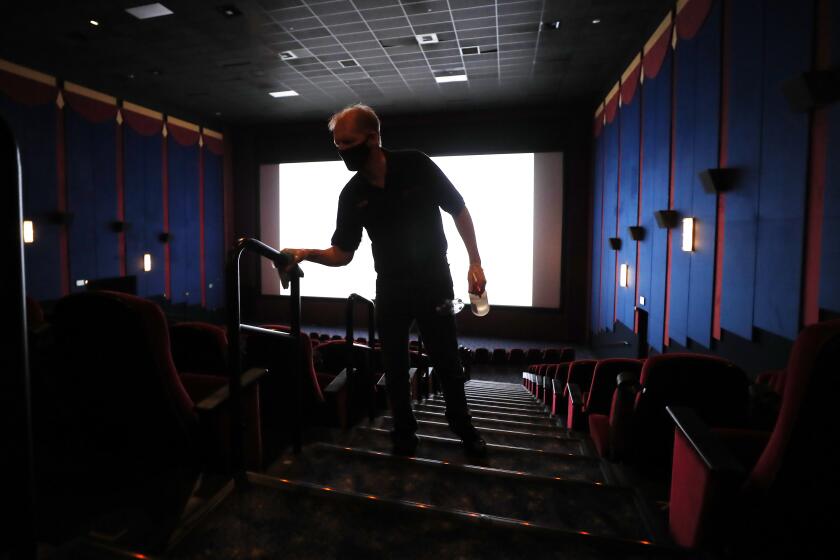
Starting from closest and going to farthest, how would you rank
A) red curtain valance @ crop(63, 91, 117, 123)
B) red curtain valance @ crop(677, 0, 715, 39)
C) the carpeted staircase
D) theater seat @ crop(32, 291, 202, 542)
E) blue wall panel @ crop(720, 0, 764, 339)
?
1. the carpeted staircase
2. theater seat @ crop(32, 291, 202, 542)
3. blue wall panel @ crop(720, 0, 764, 339)
4. red curtain valance @ crop(677, 0, 715, 39)
5. red curtain valance @ crop(63, 91, 117, 123)

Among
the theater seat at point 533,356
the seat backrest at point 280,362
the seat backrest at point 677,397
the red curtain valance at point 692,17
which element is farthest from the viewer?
the theater seat at point 533,356

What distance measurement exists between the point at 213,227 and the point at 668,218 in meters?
8.83

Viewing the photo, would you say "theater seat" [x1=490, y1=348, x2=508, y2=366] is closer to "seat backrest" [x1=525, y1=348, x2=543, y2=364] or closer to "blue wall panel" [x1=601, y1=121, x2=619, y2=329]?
"seat backrest" [x1=525, y1=348, x2=543, y2=364]

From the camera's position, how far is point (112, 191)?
752cm

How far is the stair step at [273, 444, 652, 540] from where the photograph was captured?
1.25 m

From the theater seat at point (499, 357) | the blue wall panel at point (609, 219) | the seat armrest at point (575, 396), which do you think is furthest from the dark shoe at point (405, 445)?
the theater seat at point (499, 357)

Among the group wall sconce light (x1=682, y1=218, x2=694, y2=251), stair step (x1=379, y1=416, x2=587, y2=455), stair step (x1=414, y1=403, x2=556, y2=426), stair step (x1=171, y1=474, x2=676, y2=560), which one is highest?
wall sconce light (x1=682, y1=218, x2=694, y2=251)

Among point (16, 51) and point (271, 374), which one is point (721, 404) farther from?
point (16, 51)

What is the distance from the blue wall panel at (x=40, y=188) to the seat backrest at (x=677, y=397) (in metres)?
7.56

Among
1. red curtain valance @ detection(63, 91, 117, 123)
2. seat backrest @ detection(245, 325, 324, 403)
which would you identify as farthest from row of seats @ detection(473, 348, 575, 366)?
red curtain valance @ detection(63, 91, 117, 123)

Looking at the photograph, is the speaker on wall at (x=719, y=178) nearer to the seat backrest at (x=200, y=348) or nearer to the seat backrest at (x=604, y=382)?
the seat backrest at (x=604, y=382)

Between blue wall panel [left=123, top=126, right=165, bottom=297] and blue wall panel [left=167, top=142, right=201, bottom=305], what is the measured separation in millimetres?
267

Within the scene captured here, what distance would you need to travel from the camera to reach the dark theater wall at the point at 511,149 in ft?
28.9

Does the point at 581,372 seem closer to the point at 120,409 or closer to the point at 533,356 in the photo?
the point at 120,409
